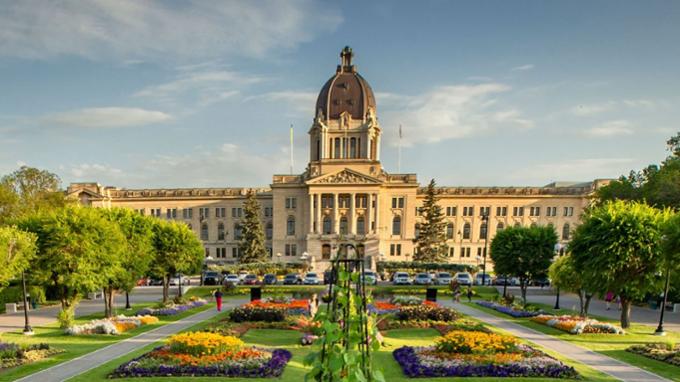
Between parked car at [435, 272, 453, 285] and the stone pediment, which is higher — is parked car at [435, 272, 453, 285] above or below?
below

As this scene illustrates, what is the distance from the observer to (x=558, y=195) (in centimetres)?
7500

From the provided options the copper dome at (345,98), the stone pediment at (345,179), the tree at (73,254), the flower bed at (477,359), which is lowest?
the flower bed at (477,359)

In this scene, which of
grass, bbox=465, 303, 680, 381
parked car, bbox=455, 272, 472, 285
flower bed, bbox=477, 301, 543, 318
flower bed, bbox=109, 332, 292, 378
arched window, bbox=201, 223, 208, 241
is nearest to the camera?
flower bed, bbox=109, 332, 292, 378

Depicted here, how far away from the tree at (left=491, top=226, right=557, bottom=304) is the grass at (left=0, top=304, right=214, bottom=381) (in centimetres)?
2538

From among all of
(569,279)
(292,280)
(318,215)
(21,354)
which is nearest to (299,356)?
(21,354)

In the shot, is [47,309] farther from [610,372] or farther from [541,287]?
[541,287]

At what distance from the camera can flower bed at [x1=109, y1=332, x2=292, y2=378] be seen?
1247cm

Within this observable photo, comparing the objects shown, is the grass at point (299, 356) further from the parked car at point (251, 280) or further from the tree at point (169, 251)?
the parked car at point (251, 280)

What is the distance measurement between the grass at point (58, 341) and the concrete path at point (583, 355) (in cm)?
2006

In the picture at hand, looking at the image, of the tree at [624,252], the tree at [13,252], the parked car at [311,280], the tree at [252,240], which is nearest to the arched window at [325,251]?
the tree at [252,240]

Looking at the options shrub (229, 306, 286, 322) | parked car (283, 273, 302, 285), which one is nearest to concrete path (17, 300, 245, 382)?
shrub (229, 306, 286, 322)

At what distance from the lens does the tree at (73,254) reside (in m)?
20.2

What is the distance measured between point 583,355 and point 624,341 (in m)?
4.23

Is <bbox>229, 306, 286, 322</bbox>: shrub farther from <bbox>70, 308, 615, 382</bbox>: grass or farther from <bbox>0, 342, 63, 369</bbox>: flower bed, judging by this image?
<bbox>0, 342, 63, 369</bbox>: flower bed
